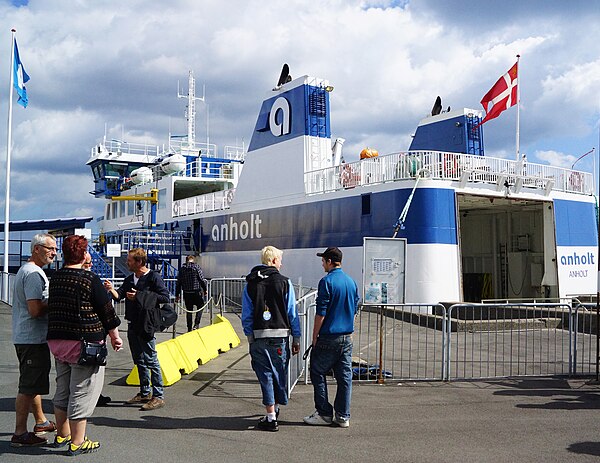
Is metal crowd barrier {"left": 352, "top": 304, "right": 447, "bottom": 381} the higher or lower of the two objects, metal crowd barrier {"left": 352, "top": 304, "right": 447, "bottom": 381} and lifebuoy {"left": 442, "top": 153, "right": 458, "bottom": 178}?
the lower

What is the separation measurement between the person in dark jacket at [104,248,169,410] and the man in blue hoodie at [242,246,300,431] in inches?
53.1

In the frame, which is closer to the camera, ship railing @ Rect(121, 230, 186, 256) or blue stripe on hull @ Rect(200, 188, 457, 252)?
blue stripe on hull @ Rect(200, 188, 457, 252)

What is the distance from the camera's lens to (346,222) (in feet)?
57.9

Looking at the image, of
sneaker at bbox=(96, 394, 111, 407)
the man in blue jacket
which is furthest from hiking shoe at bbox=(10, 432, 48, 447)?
the man in blue jacket

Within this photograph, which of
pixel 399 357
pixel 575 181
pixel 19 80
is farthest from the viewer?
pixel 19 80

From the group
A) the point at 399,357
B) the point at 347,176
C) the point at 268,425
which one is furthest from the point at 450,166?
the point at 268,425

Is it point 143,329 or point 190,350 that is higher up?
point 143,329

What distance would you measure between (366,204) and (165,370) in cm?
997

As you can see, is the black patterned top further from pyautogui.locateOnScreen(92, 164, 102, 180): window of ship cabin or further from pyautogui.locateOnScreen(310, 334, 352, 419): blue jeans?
pyautogui.locateOnScreen(92, 164, 102, 180): window of ship cabin

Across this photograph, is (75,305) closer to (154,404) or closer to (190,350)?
(154,404)

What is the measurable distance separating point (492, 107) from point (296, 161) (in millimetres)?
5983

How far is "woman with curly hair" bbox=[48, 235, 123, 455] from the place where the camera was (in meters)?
5.12

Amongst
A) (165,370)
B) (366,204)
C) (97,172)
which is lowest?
(165,370)

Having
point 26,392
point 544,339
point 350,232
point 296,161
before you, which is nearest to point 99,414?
point 26,392
